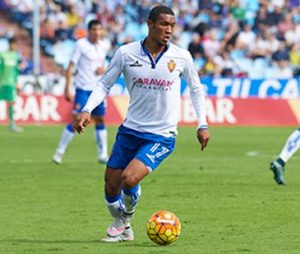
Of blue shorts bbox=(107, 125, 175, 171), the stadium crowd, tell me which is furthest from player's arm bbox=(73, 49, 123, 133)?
the stadium crowd

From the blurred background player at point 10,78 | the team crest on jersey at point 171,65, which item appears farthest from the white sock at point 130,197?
the blurred background player at point 10,78

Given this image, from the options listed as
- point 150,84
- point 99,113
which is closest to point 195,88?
point 150,84

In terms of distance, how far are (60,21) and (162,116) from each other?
28116mm

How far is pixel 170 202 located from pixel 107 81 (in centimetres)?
354

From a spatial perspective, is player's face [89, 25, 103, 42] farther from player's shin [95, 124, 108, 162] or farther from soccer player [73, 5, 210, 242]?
soccer player [73, 5, 210, 242]

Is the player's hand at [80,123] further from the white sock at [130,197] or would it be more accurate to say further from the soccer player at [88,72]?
the soccer player at [88,72]

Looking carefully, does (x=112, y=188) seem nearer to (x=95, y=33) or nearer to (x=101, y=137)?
(x=95, y=33)

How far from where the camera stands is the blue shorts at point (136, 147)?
10398 millimetres

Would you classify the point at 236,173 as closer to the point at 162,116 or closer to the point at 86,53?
the point at 86,53

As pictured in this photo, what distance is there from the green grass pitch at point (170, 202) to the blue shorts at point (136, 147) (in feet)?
2.58

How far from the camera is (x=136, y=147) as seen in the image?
34.4ft

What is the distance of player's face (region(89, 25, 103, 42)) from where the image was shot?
62.5ft

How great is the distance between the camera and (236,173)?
58.4 ft

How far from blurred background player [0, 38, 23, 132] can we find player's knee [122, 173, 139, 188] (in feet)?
61.4
